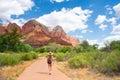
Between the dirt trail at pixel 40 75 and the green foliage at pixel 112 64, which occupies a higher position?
the green foliage at pixel 112 64

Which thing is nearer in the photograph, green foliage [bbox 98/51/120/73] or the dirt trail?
the dirt trail

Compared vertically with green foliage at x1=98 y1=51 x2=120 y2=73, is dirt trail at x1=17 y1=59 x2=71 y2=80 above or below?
below

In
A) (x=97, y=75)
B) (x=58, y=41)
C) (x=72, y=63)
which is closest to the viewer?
(x=97, y=75)

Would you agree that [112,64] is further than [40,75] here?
Yes

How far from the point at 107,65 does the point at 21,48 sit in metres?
68.9

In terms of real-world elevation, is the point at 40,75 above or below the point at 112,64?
below

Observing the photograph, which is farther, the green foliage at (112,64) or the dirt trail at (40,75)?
the green foliage at (112,64)

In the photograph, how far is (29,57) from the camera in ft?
171

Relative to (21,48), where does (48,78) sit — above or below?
below

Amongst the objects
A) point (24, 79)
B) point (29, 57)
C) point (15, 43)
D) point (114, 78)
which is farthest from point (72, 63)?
point (15, 43)

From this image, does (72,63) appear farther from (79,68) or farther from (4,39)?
(4,39)

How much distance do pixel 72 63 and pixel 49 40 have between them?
166829 millimetres

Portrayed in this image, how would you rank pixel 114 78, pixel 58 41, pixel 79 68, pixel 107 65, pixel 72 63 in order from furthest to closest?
pixel 58 41
pixel 72 63
pixel 79 68
pixel 107 65
pixel 114 78

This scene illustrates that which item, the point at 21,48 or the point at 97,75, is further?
the point at 21,48
